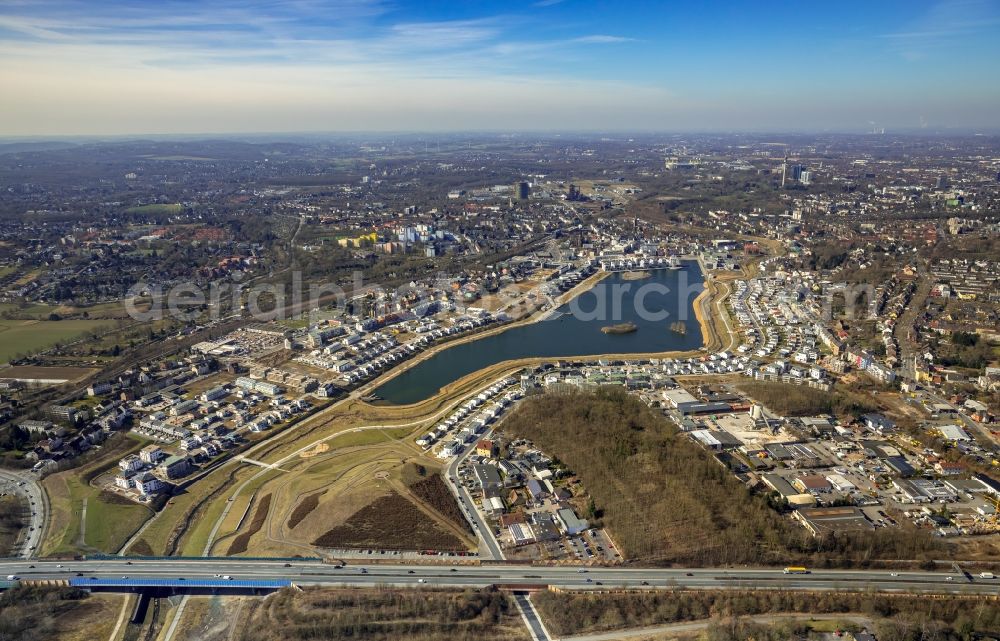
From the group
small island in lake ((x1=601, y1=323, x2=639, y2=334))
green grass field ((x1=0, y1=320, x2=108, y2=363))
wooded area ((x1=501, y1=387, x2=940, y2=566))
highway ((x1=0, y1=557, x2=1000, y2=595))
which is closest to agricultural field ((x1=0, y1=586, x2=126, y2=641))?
highway ((x1=0, y1=557, x2=1000, y2=595))

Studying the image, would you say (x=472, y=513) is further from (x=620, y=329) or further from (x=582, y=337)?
(x=620, y=329)

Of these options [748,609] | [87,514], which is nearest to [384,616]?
[748,609]

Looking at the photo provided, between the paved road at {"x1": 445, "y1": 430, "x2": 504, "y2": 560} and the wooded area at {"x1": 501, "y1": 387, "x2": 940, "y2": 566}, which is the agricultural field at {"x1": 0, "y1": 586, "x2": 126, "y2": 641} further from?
the wooded area at {"x1": 501, "y1": 387, "x2": 940, "y2": 566}

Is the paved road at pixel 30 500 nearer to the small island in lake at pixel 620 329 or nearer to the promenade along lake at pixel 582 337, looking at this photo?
the promenade along lake at pixel 582 337

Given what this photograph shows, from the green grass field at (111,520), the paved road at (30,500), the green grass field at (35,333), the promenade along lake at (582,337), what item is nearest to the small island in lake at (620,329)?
the promenade along lake at (582,337)

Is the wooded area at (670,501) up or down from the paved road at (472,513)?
up
